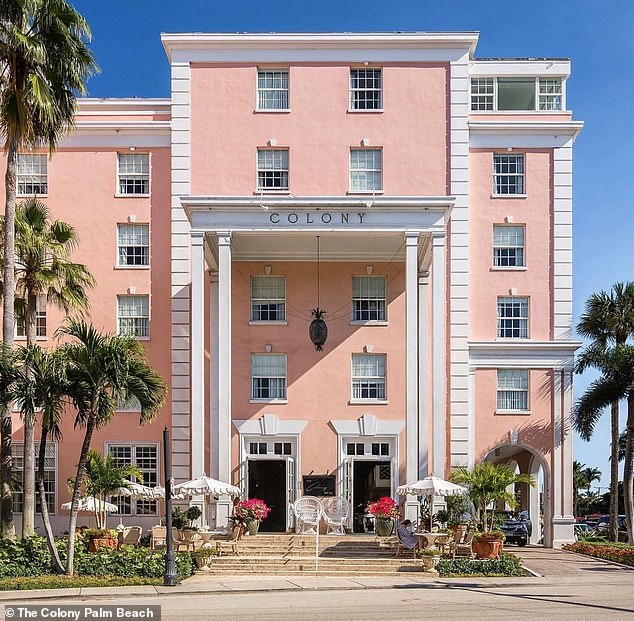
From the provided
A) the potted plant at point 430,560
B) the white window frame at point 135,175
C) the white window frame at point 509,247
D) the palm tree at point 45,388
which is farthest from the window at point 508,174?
the palm tree at point 45,388

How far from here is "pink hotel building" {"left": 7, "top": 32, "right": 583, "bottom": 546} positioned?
3597cm

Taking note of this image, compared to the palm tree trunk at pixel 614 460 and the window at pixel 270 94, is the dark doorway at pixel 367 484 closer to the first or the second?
the palm tree trunk at pixel 614 460

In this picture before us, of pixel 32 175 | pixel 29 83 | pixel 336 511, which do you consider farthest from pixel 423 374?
pixel 32 175

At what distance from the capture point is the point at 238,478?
35625 millimetres

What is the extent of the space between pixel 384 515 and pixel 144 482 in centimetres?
879

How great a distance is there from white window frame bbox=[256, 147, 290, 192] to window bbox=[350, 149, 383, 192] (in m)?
2.37

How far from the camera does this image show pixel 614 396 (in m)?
38.8

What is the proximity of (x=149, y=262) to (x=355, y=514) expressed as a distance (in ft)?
37.7

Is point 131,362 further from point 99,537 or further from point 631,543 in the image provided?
point 631,543

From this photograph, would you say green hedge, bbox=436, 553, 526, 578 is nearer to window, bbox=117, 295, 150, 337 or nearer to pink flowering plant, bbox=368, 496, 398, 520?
pink flowering plant, bbox=368, 496, 398, 520

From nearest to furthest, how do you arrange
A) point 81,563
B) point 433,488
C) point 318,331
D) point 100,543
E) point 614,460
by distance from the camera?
point 81,563, point 100,543, point 433,488, point 318,331, point 614,460

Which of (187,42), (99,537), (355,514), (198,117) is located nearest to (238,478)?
(355,514)

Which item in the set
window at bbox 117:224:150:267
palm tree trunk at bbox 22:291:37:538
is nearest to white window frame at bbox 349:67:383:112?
window at bbox 117:224:150:267

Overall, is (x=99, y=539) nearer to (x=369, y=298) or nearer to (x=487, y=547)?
(x=487, y=547)
